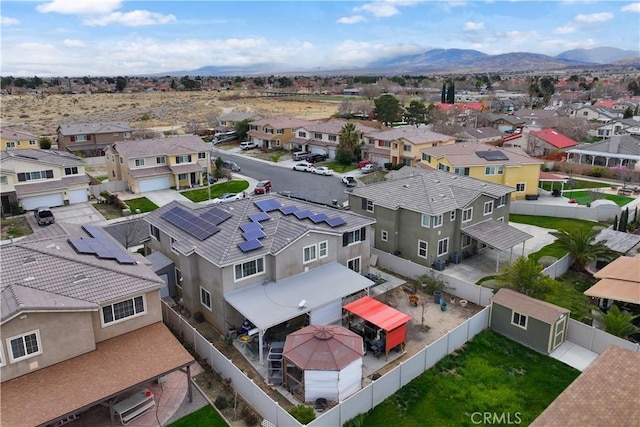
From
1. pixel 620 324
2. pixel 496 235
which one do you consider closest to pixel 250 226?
pixel 496 235

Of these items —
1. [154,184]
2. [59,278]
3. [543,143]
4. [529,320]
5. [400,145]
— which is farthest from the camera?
[543,143]

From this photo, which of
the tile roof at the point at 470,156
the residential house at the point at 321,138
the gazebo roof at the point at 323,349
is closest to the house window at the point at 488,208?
the tile roof at the point at 470,156

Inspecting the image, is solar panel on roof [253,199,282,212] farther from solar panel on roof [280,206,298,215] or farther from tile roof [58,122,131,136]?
tile roof [58,122,131,136]

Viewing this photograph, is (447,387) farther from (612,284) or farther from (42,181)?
(42,181)

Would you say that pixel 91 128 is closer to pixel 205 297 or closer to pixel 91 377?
pixel 205 297

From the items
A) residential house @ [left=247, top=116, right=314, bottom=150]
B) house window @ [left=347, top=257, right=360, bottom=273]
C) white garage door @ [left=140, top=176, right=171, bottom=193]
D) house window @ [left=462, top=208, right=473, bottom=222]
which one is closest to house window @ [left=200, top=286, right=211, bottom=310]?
house window @ [left=347, top=257, right=360, bottom=273]
